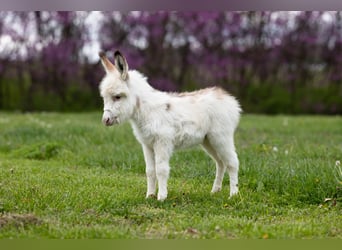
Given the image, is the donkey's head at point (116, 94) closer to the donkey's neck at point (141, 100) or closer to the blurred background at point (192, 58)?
the donkey's neck at point (141, 100)

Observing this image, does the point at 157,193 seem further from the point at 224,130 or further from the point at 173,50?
the point at 173,50

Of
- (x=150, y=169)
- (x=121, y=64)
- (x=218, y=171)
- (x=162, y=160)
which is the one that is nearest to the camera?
(x=121, y=64)

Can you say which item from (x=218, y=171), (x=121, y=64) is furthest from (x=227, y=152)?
(x=121, y=64)

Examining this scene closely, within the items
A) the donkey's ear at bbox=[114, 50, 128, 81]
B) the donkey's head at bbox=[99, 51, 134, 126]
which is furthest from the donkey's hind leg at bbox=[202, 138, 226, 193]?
the donkey's ear at bbox=[114, 50, 128, 81]

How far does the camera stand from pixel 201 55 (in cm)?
2370

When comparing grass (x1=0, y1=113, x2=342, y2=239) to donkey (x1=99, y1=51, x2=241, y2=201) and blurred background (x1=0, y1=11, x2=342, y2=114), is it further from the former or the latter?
blurred background (x1=0, y1=11, x2=342, y2=114)

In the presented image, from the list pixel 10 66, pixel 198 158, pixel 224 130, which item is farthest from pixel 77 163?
pixel 10 66

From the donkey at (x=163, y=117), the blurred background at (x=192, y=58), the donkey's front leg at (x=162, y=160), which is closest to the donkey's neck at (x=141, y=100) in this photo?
the donkey at (x=163, y=117)

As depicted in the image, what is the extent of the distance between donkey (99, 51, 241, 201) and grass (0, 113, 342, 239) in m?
0.48

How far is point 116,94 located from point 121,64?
348mm

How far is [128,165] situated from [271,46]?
16.9 m

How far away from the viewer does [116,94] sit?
5914 mm

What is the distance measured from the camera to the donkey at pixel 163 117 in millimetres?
5965

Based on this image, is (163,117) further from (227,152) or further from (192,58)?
(192,58)
